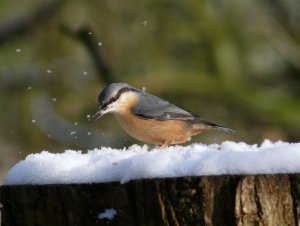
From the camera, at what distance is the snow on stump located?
2721 millimetres

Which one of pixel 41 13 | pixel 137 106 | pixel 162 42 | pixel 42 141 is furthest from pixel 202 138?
pixel 137 106

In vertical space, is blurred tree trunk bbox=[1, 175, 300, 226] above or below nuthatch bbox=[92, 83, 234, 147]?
below

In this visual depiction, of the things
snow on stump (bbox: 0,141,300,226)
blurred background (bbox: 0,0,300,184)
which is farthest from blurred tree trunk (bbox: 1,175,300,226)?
blurred background (bbox: 0,0,300,184)

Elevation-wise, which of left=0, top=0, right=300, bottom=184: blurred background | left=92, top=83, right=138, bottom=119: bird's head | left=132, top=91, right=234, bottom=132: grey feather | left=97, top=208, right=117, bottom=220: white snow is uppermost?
left=0, top=0, right=300, bottom=184: blurred background

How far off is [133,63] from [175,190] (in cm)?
708

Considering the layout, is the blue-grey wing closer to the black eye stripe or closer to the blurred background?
the black eye stripe

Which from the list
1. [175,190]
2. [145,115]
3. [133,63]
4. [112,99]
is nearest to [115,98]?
[112,99]

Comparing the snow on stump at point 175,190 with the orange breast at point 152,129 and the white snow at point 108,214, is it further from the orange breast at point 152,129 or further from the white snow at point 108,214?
the orange breast at point 152,129

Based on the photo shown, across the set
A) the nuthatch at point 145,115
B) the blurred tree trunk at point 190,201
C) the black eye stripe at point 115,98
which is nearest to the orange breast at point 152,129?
the nuthatch at point 145,115

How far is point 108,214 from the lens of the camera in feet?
9.55

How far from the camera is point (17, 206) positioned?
3.15m

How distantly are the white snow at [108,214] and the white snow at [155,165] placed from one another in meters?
0.11

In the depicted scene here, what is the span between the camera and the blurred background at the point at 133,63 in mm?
8914

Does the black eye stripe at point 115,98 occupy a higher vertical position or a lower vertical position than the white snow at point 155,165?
higher
